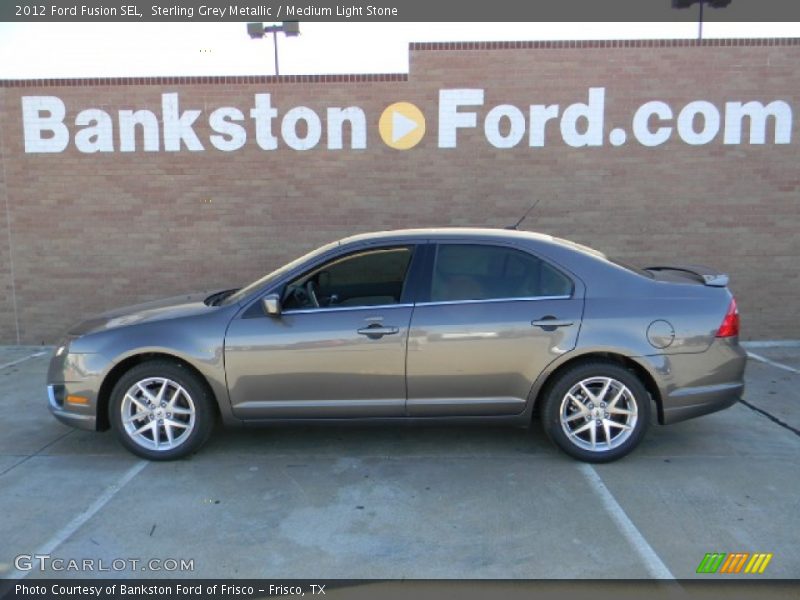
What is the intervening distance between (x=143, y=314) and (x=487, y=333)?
Answer: 249cm

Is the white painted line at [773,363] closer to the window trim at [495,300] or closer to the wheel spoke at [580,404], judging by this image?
the wheel spoke at [580,404]

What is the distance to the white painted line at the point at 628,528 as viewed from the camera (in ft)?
10.5

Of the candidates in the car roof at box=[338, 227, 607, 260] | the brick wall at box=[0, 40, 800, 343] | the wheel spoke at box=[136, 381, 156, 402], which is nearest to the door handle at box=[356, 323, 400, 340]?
the car roof at box=[338, 227, 607, 260]

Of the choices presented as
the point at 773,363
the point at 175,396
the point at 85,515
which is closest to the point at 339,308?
the point at 175,396

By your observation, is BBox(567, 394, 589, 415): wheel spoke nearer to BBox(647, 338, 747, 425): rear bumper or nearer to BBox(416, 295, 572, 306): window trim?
BBox(647, 338, 747, 425): rear bumper

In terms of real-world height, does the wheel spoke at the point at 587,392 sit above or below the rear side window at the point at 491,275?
Answer: below

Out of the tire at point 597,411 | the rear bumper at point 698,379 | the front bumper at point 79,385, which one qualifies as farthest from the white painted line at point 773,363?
the front bumper at point 79,385

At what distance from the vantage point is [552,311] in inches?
173

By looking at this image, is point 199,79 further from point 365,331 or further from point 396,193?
point 365,331

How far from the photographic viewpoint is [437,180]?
27.1 ft

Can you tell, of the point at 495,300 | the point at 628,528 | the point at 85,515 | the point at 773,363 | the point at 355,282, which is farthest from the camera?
the point at 773,363

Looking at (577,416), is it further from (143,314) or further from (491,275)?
(143,314)

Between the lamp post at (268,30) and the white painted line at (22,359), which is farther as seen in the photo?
the lamp post at (268,30)

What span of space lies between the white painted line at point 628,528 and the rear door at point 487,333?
0.64 meters
